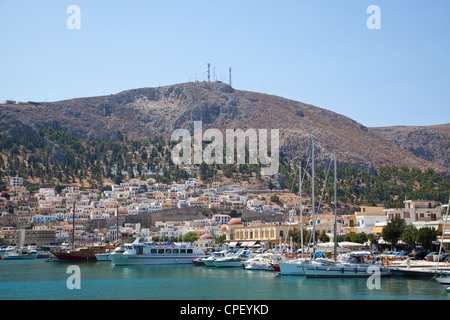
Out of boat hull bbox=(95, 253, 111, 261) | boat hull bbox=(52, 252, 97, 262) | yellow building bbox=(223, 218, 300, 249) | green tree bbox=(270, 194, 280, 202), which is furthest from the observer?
green tree bbox=(270, 194, 280, 202)

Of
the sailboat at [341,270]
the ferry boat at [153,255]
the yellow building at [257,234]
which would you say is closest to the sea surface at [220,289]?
the sailboat at [341,270]

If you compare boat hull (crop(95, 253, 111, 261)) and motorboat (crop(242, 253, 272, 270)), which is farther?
boat hull (crop(95, 253, 111, 261))

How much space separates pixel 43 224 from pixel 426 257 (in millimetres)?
124943

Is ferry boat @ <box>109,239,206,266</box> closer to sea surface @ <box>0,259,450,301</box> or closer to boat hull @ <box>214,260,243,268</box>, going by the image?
A: boat hull @ <box>214,260,243,268</box>

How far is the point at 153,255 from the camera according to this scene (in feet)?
279

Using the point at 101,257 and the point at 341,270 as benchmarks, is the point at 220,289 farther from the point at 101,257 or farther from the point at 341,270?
the point at 101,257

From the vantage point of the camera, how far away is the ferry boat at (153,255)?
83.8m

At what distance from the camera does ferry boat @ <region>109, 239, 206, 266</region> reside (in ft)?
275

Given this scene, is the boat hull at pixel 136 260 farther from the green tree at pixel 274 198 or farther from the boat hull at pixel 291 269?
the green tree at pixel 274 198

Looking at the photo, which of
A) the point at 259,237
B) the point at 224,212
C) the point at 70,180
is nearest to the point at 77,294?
the point at 259,237

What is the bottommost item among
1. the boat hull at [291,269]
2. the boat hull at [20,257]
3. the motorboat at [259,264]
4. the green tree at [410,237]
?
the boat hull at [20,257]

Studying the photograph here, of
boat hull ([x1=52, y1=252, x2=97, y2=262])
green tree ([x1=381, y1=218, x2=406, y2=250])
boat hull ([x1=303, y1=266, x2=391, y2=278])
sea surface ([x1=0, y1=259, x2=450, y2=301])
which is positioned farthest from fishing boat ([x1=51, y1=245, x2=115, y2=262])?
boat hull ([x1=303, y1=266, x2=391, y2=278])
